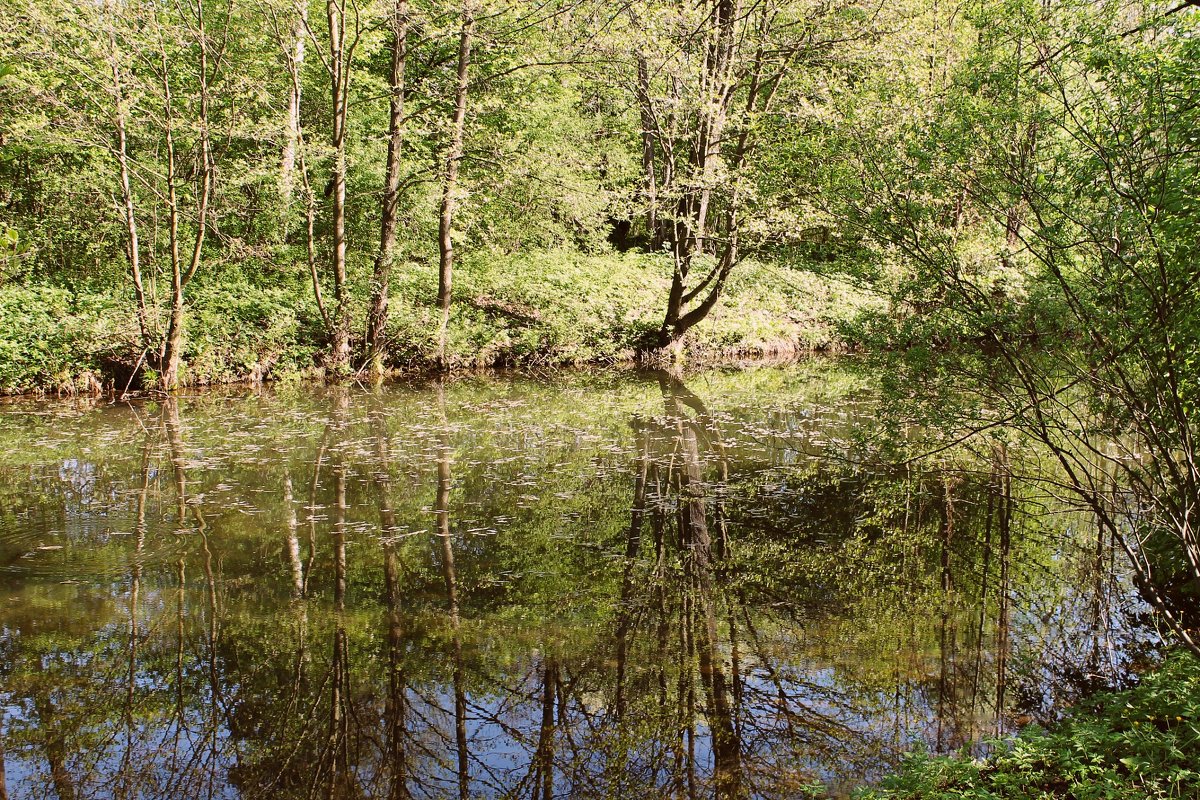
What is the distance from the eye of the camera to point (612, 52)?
16.8 metres

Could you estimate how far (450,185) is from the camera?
1900 centimetres

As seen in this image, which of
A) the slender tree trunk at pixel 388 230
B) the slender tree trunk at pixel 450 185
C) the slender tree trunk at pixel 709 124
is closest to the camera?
the slender tree trunk at pixel 709 124

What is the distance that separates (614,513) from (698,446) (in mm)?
3597

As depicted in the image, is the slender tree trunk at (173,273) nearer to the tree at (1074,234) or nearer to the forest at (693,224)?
the forest at (693,224)

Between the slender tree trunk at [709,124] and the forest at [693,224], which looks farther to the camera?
the slender tree trunk at [709,124]

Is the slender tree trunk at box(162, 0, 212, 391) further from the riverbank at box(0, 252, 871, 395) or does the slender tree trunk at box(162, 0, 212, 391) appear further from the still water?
the still water

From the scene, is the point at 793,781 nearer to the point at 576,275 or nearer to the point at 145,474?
the point at 145,474

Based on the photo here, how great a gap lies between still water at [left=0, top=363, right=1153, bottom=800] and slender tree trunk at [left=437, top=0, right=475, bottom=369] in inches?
329

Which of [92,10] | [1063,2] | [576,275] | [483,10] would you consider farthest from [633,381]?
[1063,2]

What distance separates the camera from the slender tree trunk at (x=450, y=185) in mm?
18734

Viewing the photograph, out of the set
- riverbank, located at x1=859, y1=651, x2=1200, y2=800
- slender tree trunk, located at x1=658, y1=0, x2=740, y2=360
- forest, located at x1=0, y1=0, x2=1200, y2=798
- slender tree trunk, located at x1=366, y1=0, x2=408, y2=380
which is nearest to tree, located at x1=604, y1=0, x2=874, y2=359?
slender tree trunk, located at x1=658, y1=0, x2=740, y2=360

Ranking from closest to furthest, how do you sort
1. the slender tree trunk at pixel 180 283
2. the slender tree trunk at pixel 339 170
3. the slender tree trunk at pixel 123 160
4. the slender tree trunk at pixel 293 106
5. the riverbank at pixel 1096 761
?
1. the riverbank at pixel 1096 761
2. the slender tree trunk at pixel 123 160
3. the slender tree trunk at pixel 180 283
4. the slender tree trunk at pixel 293 106
5. the slender tree trunk at pixel 339 170

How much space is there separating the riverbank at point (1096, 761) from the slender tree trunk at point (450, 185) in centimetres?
1626

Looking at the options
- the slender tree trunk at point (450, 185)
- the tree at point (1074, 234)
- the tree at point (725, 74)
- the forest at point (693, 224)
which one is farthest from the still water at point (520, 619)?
the slender tree trunk at point (450, 185)
